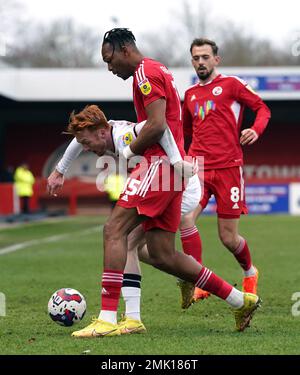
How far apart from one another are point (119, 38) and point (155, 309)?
2.78 meters

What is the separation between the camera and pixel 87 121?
670cm

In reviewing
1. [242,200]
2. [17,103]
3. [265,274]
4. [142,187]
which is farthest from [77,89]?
[142,187]

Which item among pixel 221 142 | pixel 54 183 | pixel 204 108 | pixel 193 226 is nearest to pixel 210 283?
pixel 54 183

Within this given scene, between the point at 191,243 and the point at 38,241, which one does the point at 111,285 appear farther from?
the point at 38,241

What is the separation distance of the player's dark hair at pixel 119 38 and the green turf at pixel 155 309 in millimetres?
2140

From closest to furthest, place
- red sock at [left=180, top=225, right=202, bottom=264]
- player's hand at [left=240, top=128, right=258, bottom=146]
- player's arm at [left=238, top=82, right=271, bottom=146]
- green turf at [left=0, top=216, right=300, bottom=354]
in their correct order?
1. green turf at [left=0, top=216, right=300, bottom=354]
2. player's hand at [left=240, top=128, right=258, bottom=146]
3. player's arm at [left=238, top=82, right=271, bottom=146]
4. red sock at [left=180, top=225, right=202, bottom=264]

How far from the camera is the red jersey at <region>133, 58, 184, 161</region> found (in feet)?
21.0

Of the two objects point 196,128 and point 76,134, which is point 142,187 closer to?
point 76,134

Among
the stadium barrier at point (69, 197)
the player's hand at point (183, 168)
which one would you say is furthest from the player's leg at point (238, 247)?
the stadium barrier at point (69, 197)

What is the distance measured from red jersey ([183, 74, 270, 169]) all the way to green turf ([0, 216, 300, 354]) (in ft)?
4.69

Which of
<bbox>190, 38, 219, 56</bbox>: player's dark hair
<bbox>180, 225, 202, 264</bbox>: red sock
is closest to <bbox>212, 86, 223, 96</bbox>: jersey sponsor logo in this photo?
<bbox>190, 38, 219, 56</bbox>: player's dark hair

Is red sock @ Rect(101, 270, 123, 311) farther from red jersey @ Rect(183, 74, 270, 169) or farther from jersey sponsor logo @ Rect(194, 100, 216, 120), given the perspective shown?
jersey sponsor logo @ Rect(194, 100, 216, 120)

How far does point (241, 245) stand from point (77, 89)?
26427mm

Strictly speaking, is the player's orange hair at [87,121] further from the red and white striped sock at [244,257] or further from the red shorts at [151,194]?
the red and white striped sock at [244,257]
